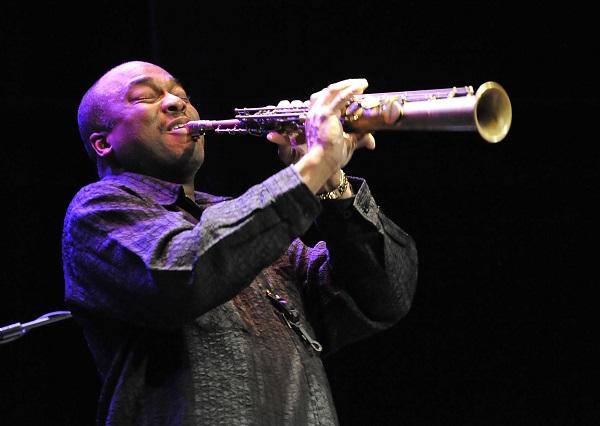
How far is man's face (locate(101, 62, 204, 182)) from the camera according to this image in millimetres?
2123

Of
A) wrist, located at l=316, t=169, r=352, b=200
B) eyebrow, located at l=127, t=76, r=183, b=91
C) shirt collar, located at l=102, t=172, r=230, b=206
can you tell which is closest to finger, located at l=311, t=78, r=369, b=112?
wrist, located at l=316, t=169, r=352, b=200

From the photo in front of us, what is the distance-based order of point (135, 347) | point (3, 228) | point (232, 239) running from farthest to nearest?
point (3, 228) < point (135, 347) < point (232, 239)

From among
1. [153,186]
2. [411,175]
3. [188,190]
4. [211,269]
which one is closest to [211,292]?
[211,269]

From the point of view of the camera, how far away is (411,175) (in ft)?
11.2

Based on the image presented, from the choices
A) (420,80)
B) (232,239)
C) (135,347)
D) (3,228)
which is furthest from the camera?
(420,80)

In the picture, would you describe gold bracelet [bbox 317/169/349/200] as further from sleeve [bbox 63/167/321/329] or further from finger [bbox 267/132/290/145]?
sleeve [bbox 63/167/321/329]

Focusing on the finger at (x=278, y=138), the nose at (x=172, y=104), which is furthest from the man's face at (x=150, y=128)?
the finger at (x=278, y=138)

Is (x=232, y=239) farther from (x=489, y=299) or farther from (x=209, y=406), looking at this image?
(x=489, y=299)

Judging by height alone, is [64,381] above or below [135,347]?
below

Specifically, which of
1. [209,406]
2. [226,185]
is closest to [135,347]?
[209,406]

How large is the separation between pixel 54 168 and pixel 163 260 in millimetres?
1734

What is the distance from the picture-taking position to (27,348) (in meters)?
3.19

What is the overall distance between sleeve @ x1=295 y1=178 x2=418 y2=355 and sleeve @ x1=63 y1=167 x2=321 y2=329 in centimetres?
34

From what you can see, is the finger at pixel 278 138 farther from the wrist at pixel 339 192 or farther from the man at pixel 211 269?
the wrist at pixel 339 192
